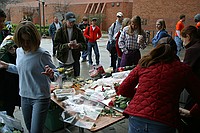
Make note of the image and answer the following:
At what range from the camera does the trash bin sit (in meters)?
3.15

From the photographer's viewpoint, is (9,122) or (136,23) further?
(136,23)

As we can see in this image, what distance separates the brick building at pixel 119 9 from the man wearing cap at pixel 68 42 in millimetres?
8415

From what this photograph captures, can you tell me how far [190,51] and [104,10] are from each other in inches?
889

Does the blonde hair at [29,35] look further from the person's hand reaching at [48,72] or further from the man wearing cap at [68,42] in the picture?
the man wearing cap at [68,42]

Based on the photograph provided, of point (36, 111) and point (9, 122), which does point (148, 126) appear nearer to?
point (36, 111)

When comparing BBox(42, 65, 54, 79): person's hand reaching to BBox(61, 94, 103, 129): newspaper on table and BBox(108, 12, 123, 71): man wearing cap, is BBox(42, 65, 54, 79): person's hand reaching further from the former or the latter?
BBox(108, 12, 123, 71): man wearing cap

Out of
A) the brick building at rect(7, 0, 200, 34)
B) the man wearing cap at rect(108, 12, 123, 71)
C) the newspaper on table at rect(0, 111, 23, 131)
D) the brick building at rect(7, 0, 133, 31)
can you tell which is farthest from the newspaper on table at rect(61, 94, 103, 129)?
the brick building at rect(7, 0, 133, 31)

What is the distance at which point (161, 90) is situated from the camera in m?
1.66

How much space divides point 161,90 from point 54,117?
2.01 metres

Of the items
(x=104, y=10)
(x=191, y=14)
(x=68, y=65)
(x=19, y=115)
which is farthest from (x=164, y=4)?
(x=19, y=115)

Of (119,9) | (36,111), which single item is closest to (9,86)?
(36,111)

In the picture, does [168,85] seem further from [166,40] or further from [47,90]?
[47,90]

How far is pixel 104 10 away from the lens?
2416 cm

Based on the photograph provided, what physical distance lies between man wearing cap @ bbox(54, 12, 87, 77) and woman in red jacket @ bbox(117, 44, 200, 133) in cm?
235
